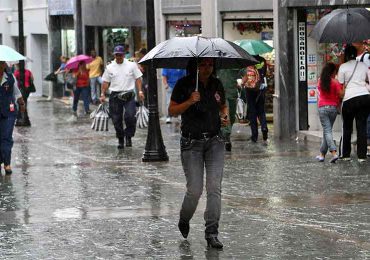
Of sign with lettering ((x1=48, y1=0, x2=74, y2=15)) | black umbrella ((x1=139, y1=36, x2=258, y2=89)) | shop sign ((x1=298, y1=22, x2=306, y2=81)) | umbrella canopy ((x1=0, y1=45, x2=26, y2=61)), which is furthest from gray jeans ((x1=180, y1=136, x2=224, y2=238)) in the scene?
sign with lettering ((x1=48, y1=0, x2=74, y2=15))

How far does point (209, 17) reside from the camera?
23719 millimetres

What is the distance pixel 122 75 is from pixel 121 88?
22 cm

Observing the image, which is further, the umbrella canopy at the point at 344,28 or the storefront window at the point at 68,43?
the storefront window at the point at 68,43

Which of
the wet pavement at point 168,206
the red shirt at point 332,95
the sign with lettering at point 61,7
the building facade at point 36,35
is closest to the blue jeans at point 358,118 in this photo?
the red shirt at point 332,95

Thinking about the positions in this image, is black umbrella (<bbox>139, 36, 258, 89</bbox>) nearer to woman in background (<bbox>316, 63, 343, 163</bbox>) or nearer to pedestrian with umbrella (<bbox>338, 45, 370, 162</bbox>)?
woman in background (<bbox>316, 63, 343, 163</bbox>)

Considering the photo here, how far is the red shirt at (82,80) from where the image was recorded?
98.1 ft

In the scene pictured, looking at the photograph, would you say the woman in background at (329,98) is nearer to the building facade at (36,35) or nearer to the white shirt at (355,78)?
the white shirt at (355,78)

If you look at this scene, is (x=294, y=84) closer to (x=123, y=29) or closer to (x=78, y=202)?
(x=78, y=202)

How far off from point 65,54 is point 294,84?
19.8 meters

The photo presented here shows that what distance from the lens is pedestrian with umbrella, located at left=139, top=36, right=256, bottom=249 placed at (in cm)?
959

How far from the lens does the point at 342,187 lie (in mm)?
13320

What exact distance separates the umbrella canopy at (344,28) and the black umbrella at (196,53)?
5825mm

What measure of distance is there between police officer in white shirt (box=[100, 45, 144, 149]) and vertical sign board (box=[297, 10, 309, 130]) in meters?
3.18

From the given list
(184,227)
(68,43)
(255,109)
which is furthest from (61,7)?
(184,227)
